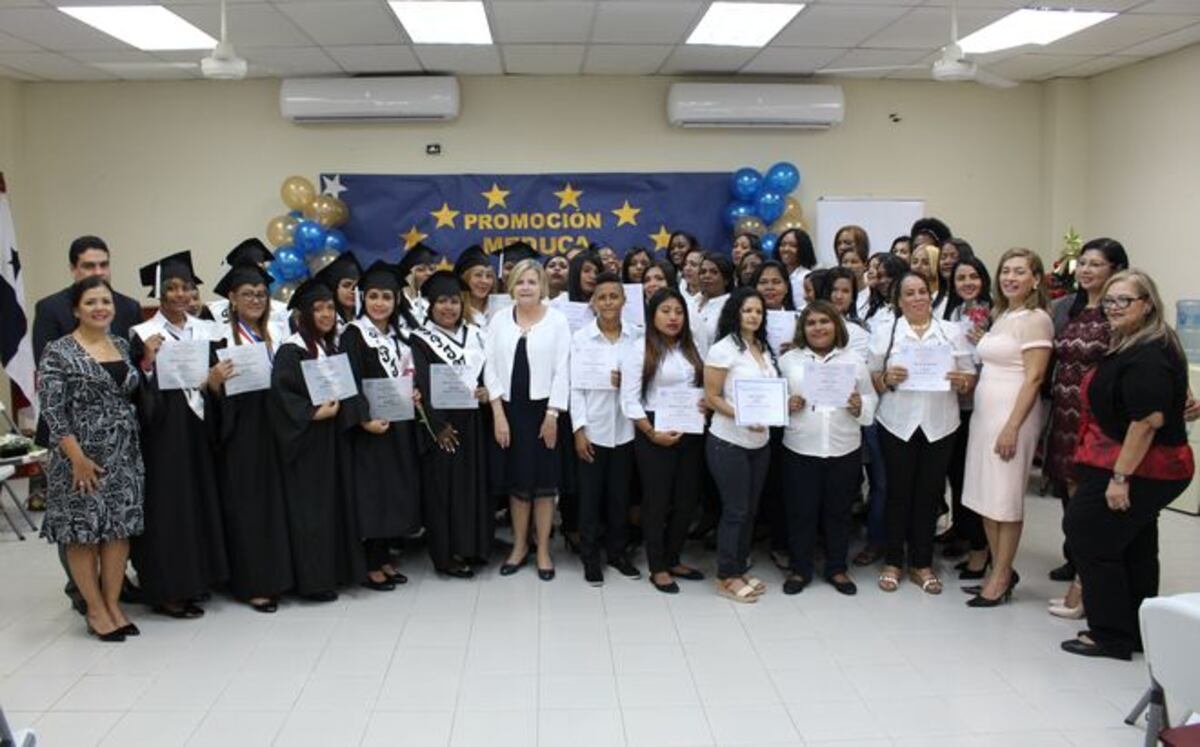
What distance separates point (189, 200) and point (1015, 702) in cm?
729

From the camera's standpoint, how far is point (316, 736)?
277 cm

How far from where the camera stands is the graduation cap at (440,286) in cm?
406

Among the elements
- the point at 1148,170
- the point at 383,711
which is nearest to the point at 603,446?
the point at 383,711

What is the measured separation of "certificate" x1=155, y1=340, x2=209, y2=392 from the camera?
3486mm

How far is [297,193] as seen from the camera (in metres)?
7.02

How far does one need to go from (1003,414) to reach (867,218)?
4.26m

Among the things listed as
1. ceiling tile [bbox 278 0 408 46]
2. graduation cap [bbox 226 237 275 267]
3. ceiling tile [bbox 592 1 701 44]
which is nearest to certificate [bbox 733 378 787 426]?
graduation cap [bbox 226 237 275 267]

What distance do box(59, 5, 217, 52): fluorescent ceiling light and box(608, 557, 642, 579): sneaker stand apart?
180 inches

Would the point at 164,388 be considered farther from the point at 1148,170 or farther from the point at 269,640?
the point at 1148,170

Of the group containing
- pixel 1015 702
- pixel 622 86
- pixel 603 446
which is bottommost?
pixel 1015 702

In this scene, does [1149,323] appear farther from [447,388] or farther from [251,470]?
[251,470]

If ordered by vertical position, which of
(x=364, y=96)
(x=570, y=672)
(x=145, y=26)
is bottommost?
(x=570, y=672)

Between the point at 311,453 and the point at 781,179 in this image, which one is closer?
the point at 311,453

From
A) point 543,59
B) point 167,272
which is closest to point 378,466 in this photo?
point 167,272
